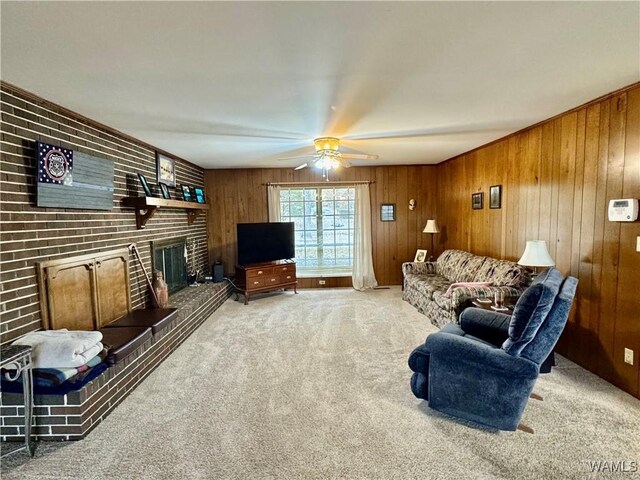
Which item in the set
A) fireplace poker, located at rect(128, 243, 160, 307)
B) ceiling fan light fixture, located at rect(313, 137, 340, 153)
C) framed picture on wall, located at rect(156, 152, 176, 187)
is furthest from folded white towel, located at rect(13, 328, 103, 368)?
ceiling fan light fixture, located at rect(313, 137, 340, 153)

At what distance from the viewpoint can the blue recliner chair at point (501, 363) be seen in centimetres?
199

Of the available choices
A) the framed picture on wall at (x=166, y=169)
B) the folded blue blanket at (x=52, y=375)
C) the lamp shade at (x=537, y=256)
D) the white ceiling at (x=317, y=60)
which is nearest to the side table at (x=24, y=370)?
the folded blue blanket at (x=52, y=375)

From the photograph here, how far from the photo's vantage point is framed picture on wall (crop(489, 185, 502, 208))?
14.1ft

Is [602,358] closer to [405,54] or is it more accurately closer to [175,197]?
[405,54]

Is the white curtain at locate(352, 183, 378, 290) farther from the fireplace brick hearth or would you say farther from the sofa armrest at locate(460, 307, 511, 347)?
the fireplace brick hearth

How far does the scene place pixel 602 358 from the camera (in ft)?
9.11

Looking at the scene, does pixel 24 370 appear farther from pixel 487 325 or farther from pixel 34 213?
pixel 487 325

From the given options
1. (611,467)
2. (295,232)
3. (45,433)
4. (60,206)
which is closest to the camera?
(611,467)

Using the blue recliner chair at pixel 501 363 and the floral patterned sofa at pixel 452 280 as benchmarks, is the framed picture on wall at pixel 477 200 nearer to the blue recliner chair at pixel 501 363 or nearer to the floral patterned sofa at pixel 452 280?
the floral patterned sofa at pixel 452 280

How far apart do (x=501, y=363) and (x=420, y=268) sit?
11.2 feet

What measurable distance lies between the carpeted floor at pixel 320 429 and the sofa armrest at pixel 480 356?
44cm

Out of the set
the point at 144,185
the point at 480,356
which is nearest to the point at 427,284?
the point at 480,356

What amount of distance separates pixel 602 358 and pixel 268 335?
330 centimetres

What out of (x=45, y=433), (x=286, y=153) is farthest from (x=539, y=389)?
(x=286, y=153)
